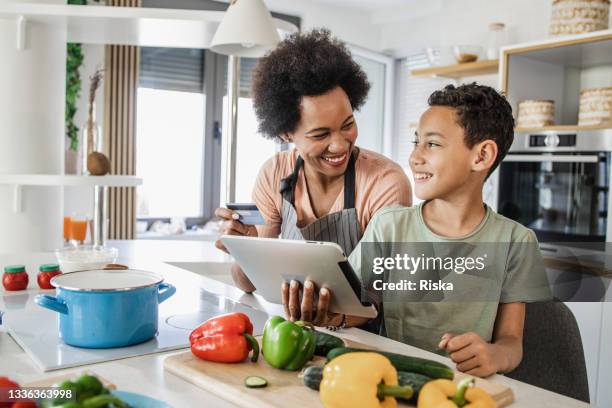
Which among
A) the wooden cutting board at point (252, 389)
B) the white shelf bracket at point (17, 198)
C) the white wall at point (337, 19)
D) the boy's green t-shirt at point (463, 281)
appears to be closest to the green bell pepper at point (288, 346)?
the wooden cutting board at point (252, 389)

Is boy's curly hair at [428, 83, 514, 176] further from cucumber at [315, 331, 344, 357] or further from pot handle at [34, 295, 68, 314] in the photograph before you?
pot handle at [34, 295, 68, 314]

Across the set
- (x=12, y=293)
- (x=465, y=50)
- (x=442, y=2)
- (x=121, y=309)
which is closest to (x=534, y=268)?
(x=121, y=309)

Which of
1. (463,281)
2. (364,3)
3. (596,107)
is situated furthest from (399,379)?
(364,3)

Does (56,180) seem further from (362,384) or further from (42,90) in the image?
(362,384)

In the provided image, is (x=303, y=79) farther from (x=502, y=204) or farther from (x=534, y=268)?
(x=502, y=204)

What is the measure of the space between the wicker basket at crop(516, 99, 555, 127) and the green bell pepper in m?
2.81

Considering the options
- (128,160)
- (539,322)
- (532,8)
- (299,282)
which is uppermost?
(532,8)

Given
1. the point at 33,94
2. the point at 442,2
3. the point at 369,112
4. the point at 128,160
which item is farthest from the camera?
the point at 369,112

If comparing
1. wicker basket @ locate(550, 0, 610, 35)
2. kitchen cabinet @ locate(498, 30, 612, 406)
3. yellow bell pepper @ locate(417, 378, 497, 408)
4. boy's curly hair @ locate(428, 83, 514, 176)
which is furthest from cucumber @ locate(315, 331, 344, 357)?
wicker basket @ locate(550, 0, 610, 35)

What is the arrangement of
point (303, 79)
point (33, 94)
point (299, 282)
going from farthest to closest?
1. point (33, 94)
2. point (303, 79)
3. point (299, 282)

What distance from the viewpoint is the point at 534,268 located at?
56.5 inches

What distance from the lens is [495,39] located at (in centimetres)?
408

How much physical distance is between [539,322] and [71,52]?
11.5 feet

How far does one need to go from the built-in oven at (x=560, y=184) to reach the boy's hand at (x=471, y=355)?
7.38ft
